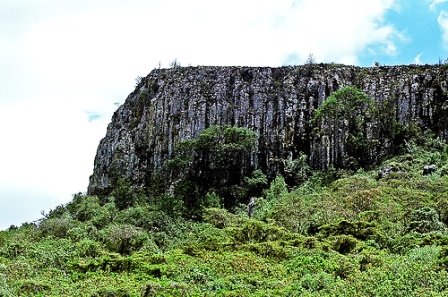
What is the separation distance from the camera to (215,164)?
48406 millimetres

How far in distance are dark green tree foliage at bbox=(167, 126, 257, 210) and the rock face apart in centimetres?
165

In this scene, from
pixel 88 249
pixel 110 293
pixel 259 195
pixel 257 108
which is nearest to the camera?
pixel 110 293

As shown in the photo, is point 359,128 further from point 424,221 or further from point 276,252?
point 276,252

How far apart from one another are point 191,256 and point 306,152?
26.2 metres

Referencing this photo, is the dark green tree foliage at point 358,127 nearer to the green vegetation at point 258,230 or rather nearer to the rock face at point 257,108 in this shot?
the green vegetation at point 258,230

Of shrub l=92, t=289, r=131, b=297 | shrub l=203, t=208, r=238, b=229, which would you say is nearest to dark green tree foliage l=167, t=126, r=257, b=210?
shrub l=203, t=208, r=238, b=229

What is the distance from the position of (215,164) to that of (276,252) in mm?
26050

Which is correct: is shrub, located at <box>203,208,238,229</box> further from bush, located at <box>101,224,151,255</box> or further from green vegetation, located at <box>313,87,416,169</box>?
green vegetation, located at <box>313,87,416,169</box>

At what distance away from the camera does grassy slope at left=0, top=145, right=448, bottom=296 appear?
55.3 feet

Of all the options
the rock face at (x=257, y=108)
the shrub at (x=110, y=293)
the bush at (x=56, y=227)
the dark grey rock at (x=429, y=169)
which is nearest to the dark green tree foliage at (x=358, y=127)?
the rock face at (x=257, y=108)

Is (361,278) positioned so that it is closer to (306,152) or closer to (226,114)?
(306,152)

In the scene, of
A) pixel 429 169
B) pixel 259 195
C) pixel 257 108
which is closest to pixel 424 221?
pixel 429 169

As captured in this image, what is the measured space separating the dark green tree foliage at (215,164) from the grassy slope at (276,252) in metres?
8.20

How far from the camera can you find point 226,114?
51.2 meters
